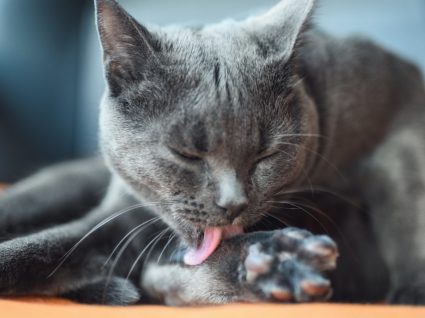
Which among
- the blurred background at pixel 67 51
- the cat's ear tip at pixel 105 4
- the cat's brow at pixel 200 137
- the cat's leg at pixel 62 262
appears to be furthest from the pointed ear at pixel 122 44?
the blurred background at pixel 67 51

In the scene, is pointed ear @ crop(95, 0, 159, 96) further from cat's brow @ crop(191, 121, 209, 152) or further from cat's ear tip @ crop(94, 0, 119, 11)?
cat's brow @ crop(191, 121, 209, 152)

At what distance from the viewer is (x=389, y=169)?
1.45 m

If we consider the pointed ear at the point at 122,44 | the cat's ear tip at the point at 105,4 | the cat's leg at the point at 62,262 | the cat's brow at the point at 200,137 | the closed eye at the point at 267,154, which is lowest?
the cat's leg at the point at 62,262

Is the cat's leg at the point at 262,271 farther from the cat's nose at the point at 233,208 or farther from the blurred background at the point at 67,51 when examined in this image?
the blurred background at the point at 67,51

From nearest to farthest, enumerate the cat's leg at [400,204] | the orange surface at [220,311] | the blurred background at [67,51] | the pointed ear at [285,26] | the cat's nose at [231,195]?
the orange surface at [220,311], the cat's nose at [231,195], the pointed ear at [285,26], the cat's leg at [400,204], the blurred background at [67,51]

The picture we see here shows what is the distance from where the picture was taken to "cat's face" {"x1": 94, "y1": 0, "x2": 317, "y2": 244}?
1.01 m

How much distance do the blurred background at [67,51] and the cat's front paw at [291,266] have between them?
112cm

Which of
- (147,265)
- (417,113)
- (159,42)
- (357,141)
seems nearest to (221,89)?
(159,42)

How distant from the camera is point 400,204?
1405 millimetres

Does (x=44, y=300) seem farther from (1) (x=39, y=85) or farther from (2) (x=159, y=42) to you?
(1) (x=39, y=85)

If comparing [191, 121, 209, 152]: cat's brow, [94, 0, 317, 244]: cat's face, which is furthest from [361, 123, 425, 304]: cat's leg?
[191, 121, 209, 152]: cat's brow

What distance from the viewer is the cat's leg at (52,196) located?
1.35m

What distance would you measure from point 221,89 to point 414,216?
610 millimetres

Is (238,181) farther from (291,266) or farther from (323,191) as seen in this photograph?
(323,191)
